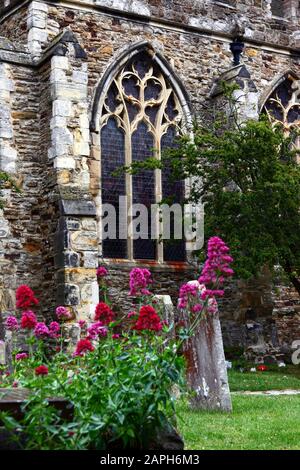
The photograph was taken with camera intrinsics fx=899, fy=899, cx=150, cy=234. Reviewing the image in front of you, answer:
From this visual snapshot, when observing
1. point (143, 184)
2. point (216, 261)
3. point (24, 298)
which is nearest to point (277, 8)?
point (143, 184)

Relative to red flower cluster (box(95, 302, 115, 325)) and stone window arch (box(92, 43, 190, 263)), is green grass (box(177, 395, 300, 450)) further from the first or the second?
stone window arch (box(92, 43, 190, 263))

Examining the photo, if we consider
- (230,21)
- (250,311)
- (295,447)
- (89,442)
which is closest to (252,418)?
(295,447)

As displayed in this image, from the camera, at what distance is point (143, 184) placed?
18000 millimetres

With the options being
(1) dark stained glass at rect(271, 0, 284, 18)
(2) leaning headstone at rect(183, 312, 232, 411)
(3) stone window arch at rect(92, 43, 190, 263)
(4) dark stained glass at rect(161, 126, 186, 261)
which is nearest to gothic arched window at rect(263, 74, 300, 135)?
(1) dark stained glass at rect(271, 0, 284, 18)

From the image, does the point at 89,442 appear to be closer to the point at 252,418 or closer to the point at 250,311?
the point at 252,418

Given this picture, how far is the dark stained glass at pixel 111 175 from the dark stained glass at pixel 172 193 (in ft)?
3.23

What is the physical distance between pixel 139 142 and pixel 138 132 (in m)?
0.20

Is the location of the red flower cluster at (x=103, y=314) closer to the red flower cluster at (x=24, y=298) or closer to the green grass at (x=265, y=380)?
the red flower cluster at (x=24, y=298)

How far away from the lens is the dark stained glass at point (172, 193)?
712 inches

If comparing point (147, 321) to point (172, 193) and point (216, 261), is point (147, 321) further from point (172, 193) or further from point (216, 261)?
point (172, 193)

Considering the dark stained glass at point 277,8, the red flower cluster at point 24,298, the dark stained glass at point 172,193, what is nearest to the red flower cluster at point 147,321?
the red flower cluster at point 24,298

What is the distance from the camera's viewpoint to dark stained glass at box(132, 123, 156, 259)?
17703 mm
